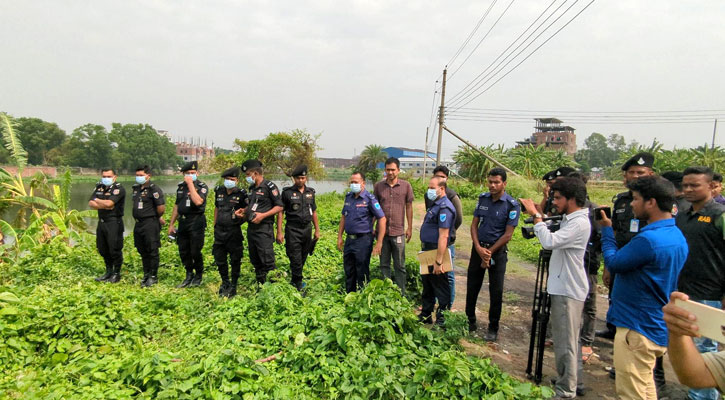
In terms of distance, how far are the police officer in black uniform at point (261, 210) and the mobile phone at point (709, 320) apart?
4.30 m

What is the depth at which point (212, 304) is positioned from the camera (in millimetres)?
4594

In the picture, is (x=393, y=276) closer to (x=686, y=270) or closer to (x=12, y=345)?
(x=686, y=270)

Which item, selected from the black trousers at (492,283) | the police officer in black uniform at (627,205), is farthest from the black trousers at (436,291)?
the police officer in black uniform at (627,205)

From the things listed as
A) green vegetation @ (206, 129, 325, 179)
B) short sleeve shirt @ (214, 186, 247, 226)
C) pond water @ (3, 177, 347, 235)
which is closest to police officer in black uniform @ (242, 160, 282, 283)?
short sleeve shirt @ (214, 186, 247, 226)

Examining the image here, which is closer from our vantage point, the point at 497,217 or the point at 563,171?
the point at 497,217

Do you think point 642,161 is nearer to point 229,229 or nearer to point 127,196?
point 229,229

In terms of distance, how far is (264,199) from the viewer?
16.2 feet

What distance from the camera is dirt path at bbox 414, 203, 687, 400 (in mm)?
3234

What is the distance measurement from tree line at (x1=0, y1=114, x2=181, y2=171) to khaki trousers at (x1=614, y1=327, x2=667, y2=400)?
5190cm

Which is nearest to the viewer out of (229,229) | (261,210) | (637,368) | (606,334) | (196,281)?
(637,368)

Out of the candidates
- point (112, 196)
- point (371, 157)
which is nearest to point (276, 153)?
point (112, 196)

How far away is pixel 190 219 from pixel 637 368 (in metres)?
5.30

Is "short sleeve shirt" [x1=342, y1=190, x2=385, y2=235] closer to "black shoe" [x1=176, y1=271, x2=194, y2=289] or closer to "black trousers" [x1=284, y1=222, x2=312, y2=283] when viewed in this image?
"black trousers" [x1=284, y1=222, x2=312, y2=283]

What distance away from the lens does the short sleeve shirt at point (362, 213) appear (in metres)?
4.65
